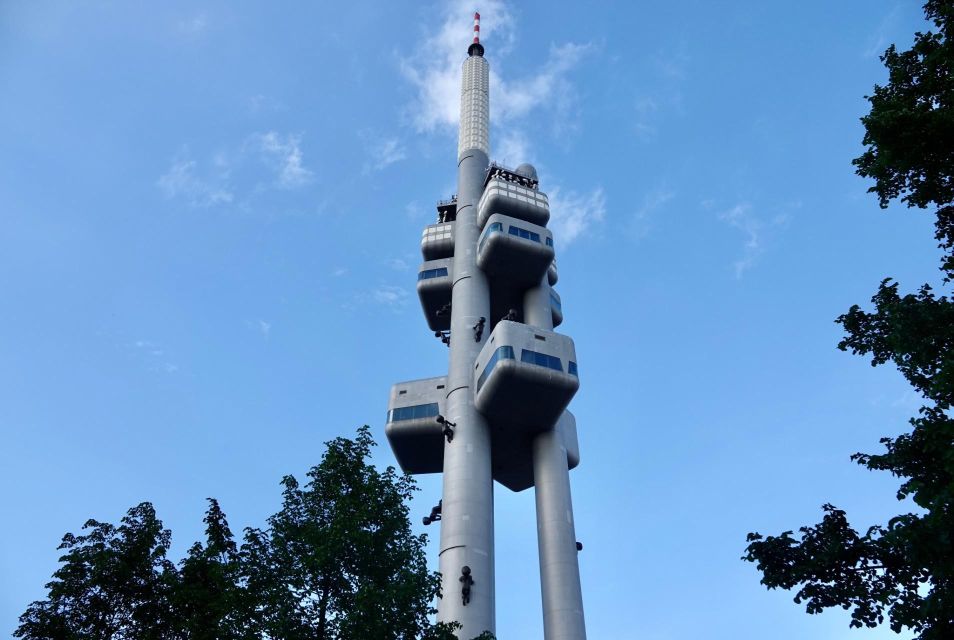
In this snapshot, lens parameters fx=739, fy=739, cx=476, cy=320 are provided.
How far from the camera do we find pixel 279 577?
2483 cm

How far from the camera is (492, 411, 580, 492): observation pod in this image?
65.5m

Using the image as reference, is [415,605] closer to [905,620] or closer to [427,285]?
[905,620]

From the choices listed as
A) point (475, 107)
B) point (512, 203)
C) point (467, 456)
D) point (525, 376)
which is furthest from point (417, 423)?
point (475, 107)

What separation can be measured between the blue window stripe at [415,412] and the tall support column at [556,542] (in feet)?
31.9

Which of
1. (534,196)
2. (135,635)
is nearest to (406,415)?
(534,196)

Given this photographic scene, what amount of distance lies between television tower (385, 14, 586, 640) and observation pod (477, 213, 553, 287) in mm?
117

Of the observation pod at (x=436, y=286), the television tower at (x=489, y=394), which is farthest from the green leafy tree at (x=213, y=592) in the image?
the observation pod at (x=436, y=286)

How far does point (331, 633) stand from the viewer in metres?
23.8

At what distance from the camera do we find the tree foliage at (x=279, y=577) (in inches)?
933

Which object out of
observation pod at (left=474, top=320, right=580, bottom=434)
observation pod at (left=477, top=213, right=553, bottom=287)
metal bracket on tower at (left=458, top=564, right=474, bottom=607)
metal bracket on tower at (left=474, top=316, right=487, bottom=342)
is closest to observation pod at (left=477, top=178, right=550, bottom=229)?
observation pod at (left=477, top=213, right=553, bottom=287)

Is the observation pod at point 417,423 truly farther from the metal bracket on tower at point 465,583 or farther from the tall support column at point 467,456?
the metal bracket on tower at point 465,583

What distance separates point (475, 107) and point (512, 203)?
22102 mm

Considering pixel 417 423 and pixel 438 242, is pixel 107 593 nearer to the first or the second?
pixel 417 423

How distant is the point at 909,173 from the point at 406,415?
166 feet
